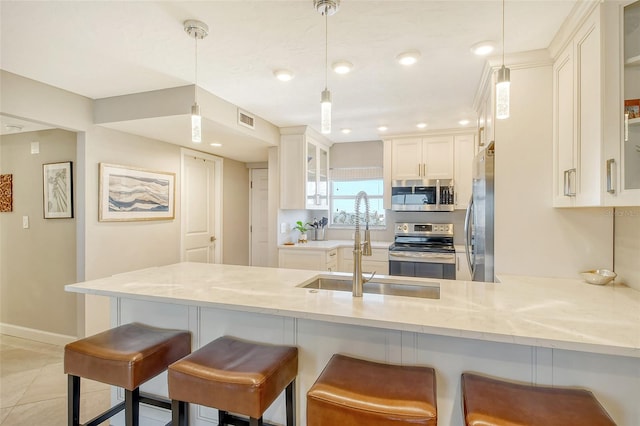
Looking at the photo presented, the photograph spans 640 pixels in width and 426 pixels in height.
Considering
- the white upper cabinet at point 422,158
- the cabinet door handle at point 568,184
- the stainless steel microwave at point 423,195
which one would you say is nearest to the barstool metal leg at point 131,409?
the cabinet door handle at point 568,184

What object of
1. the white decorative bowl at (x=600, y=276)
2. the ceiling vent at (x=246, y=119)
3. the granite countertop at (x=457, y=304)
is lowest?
the granite countertop at (x=457, y=304)

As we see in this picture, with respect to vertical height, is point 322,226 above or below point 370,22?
below

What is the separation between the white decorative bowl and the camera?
6.18 feet

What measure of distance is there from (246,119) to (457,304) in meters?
2.80

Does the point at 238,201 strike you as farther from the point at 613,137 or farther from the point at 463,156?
the point at 613,137

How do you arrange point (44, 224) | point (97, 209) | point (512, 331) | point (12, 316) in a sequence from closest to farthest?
point (512, 331) < point (97, 209) < point (44, 224) < point (12, 316)

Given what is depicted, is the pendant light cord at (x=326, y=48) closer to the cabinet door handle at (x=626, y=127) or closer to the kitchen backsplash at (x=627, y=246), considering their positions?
the cabinet door handle at (x=626, y=127)

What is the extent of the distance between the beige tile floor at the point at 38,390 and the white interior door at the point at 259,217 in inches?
109

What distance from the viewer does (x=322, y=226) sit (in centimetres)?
504

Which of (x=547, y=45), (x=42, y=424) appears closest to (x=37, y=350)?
(x=42, y=424)

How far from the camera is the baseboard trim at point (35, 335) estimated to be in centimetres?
A: 329

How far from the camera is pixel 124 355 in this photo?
153 centimetres

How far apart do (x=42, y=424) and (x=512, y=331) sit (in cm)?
282

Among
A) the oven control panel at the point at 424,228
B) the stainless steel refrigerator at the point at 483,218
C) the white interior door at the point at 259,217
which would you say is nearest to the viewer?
the stainless steel refrigerator at the point at 483,218
